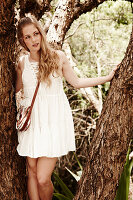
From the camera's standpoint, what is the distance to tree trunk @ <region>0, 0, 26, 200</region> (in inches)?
77.7

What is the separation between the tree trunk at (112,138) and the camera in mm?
1826

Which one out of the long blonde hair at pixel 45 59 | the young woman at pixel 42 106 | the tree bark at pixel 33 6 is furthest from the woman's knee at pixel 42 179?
the tree bark at pixel 33 6

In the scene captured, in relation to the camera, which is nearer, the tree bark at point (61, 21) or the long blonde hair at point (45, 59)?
the long blonde hair at point (45, 59)

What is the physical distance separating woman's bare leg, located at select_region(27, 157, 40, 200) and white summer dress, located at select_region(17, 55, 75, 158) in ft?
0.36

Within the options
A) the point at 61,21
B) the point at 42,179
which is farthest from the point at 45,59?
the point at 61,21

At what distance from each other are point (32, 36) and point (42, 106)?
0.58 meters

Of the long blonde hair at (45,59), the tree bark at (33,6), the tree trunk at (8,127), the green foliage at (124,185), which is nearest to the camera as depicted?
the tree trunk at (8,127)

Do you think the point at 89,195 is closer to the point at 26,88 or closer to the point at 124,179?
the point at 124,179

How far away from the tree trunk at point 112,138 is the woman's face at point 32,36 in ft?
2.44

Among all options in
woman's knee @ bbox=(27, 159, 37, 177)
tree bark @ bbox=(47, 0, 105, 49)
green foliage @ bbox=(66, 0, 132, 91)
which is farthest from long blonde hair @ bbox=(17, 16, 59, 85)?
green foliage @ bbox=(66, 0, 132, 91)

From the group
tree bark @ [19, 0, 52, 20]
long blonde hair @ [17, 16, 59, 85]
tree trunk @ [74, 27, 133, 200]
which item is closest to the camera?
tree trunk @ [74, 27, 133, 200]

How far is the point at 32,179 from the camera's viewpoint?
233 centimetres

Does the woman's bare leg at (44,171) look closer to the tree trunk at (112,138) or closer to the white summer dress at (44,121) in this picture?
the white summer dress at (44,121)

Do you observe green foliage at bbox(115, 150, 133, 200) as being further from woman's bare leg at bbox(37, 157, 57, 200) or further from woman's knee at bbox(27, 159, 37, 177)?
woman's knee at bbox(27, 159, 37, 177)
